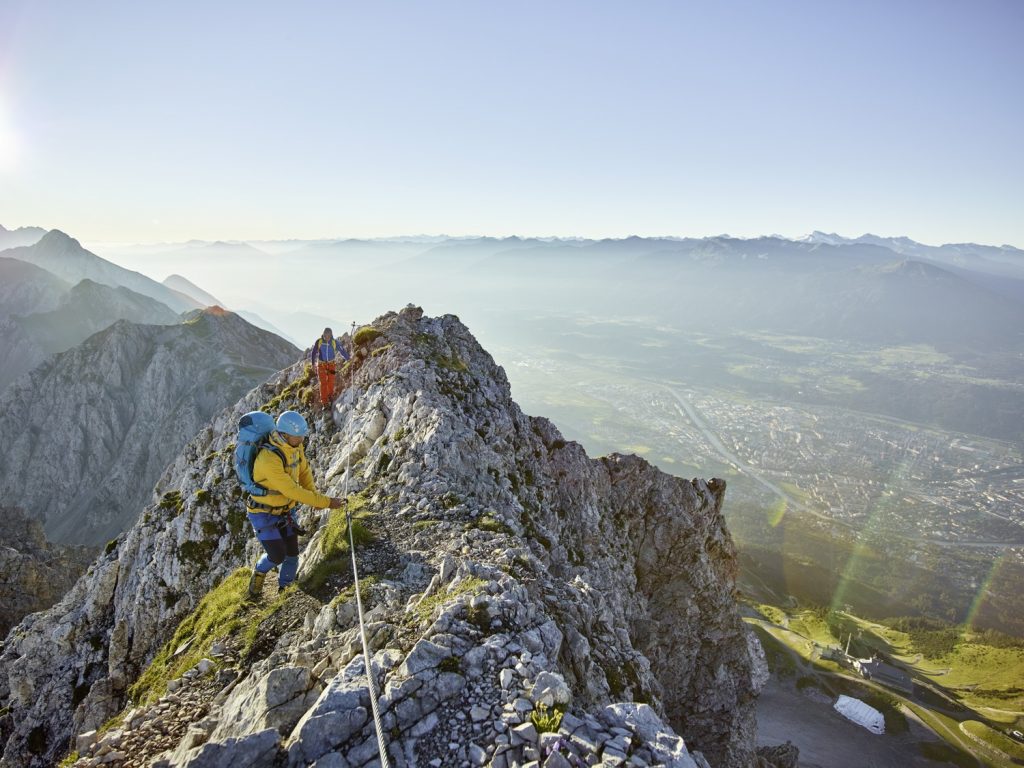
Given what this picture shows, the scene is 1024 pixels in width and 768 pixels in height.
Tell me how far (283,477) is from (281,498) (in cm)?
105

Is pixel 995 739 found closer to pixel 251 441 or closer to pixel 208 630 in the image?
pixel 208 630

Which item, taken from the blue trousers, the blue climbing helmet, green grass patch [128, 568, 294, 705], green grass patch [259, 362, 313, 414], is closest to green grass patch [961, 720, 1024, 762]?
green grass patch [259, 362, 313, 414]

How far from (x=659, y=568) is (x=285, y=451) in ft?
93.4

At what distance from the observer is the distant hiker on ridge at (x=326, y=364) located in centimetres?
3019

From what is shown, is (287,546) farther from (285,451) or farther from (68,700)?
(68,700)

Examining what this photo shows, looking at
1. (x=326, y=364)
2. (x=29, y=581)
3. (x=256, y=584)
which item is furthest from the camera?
(x=29, y=581)

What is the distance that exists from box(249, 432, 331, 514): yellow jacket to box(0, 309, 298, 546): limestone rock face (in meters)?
120

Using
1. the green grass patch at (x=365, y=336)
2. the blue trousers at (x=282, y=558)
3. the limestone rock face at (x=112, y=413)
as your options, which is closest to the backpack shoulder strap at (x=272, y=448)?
the blue trousers at (x=282, y=558)

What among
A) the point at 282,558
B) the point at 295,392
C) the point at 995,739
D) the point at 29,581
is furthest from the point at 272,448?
the point at 995,739

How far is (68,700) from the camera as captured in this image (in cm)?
2192

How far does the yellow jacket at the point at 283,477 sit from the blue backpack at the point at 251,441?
14 cm

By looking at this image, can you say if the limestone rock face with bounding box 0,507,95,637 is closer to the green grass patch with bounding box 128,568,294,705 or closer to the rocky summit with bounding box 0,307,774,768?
the rocky summit with bounding box 0,307,774,768

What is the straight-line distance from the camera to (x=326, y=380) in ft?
102

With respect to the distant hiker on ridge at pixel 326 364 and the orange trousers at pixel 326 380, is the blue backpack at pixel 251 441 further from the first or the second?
the orange trousers at pixel 326 380
